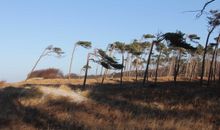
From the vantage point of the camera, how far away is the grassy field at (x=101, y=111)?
11875 mm

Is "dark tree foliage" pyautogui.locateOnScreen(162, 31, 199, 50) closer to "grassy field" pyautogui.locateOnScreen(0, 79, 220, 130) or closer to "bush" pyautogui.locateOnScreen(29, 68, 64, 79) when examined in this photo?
"grassy field" pyautogui.locateOnScreen(0, 79, 220, 130)

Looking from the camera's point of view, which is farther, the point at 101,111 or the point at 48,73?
the point at 48,73

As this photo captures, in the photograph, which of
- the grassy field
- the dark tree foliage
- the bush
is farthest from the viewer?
the bush

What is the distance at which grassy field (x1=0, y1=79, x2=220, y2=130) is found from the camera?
11875 millimetres

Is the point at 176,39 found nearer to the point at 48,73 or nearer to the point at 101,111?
the point at 101,111

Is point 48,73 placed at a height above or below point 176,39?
below

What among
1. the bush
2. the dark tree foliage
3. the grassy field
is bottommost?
the grassy field

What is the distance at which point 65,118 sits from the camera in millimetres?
13258

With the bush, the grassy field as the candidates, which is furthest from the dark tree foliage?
the bush

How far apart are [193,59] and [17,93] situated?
314 feet

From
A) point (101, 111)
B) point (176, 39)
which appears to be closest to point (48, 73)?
point (176, 39)

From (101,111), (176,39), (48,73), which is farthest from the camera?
(48,73)

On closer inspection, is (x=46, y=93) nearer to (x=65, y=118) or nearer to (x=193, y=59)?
(x=65, y=118)

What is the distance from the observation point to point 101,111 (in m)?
16.7
